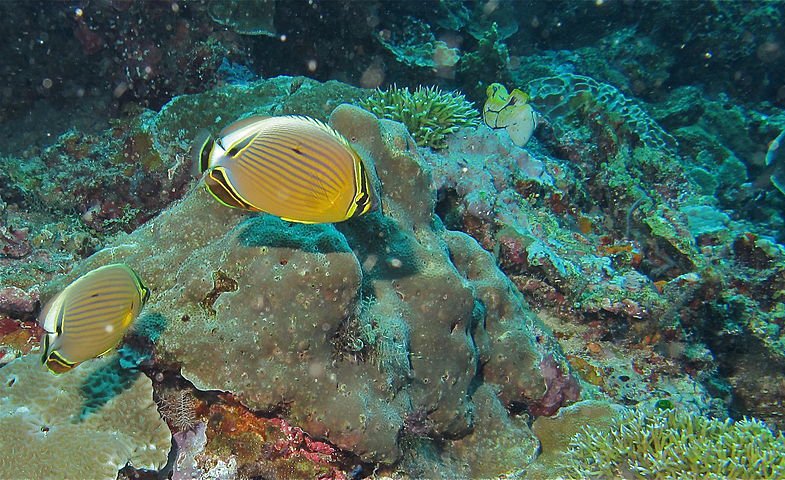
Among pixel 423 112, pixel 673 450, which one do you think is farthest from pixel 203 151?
pixel 423 112

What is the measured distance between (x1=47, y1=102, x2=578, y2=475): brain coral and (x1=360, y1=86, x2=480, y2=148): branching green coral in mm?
1951

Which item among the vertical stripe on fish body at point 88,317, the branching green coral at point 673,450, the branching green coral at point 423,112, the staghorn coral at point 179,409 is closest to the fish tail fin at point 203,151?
the vertical stripe on fish body at point 88,317

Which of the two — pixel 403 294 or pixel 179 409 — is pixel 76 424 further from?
pixel 403 294

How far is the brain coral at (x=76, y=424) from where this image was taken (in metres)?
2.36

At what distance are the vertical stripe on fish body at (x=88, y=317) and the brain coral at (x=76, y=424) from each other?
0.59 meters

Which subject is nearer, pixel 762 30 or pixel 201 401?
pixel 201 401

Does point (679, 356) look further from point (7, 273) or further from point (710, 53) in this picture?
point (710, 53)

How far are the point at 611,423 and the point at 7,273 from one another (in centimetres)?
470

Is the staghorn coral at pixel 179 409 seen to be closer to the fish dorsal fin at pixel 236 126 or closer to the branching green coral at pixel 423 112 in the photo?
the fish dorsal fin at pixel 236 126

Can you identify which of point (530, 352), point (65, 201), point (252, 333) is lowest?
point (65, 201)

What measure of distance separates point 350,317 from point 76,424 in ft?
5.06

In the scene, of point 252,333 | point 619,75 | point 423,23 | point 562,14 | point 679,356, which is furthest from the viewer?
point 562,14

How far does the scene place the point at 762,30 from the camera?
13102 millimetres

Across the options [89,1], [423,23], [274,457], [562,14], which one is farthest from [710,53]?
[274,457]
